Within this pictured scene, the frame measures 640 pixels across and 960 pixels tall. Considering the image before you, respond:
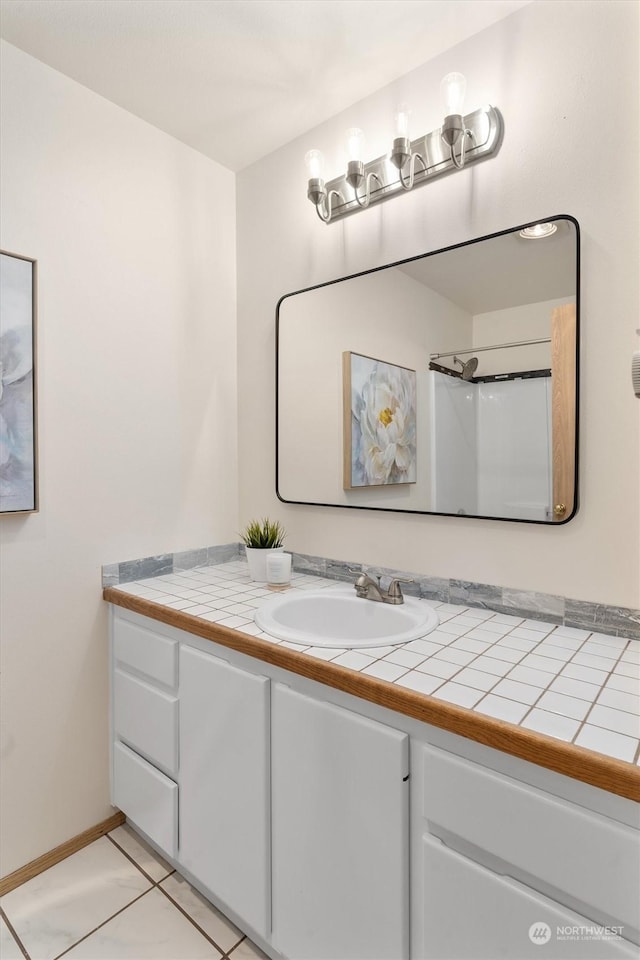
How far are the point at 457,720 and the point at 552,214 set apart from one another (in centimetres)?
122

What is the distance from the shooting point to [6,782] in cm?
148

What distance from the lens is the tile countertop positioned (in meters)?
0.78

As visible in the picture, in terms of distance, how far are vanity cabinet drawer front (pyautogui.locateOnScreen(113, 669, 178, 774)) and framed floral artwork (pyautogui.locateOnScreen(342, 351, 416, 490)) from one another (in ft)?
2.91

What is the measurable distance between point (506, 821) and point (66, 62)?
7.24 feet

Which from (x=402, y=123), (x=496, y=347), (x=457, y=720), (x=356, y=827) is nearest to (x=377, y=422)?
(x=496, y=347)

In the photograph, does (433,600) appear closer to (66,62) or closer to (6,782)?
(6,782)

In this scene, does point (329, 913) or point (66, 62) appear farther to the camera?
point (66, 62)

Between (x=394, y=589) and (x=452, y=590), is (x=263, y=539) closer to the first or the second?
(x=394, y=589)

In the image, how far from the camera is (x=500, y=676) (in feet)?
3.30

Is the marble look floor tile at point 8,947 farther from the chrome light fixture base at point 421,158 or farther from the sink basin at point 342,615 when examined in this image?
the chrome light fixture base at point 421,158

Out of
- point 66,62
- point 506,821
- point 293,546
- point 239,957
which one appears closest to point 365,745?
point 506,821

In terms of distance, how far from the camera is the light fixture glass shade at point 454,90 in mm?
1342

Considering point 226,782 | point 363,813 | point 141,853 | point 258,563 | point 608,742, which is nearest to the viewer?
point 608,742

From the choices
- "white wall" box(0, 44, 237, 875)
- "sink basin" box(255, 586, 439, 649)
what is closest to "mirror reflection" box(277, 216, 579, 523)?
"sink basin" box(255, 586, 439, 649)
